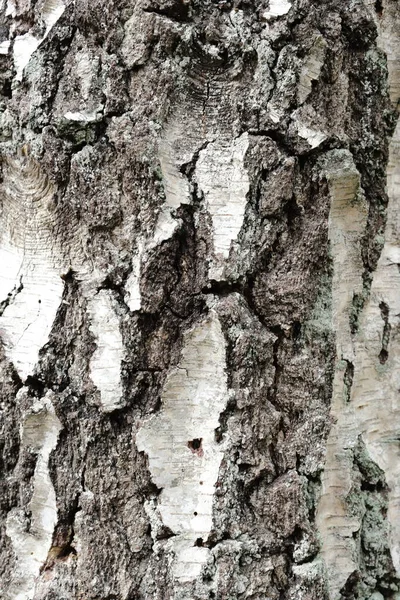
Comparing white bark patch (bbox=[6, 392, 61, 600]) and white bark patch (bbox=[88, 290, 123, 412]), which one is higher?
white bark patch (bbox=[88, 290, 123, 412])

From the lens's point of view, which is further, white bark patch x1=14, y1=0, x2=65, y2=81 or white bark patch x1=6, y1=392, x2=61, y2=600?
white bark patch x1=14, y1=0, x2=65, y2=81

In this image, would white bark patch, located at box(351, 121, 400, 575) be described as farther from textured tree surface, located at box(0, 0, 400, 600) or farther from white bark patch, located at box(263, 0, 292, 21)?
white bark patch, located at box(263, 0, 292, 21)

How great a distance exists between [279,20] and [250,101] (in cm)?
14

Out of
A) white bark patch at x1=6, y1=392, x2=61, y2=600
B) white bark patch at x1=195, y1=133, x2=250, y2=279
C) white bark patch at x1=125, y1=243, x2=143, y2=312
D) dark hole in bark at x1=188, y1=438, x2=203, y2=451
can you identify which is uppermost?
white bark patch at x1=195, y1=133, x2=250, y2=279

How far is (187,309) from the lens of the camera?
3.56 feet

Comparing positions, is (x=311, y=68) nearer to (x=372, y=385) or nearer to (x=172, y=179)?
(x=172, y=179)

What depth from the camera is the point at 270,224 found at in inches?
43.3

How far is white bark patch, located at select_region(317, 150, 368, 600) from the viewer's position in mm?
1112

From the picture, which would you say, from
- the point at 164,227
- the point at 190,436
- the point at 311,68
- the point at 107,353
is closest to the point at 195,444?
the point at 190,436

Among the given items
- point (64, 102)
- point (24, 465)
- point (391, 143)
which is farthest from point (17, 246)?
point (391, 143)

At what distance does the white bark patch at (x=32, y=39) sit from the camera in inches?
46.7

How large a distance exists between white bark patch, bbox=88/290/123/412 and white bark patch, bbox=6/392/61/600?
9 centimetres

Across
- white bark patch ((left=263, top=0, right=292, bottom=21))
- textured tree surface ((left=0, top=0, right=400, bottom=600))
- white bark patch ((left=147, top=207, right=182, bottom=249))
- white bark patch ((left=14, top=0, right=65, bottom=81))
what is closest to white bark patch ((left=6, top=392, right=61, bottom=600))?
textured tree surface ((left=0, top=0, right=400, bottom=600))

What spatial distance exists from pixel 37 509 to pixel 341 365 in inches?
21.2
